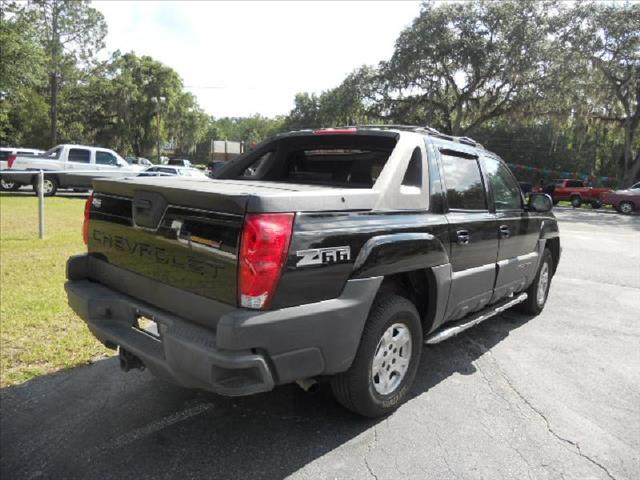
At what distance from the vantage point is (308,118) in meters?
73.2

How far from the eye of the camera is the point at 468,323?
13.7ft

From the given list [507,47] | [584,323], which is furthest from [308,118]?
[584,323]

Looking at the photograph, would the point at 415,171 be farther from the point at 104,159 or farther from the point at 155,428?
the point at 104,159

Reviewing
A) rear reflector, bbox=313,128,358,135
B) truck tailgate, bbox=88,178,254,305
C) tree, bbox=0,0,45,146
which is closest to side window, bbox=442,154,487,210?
Answer: rear reflector, bbox=313,128,358,135

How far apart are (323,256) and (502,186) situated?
2.97 m

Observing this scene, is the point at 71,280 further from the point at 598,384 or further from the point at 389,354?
the point at 598,384

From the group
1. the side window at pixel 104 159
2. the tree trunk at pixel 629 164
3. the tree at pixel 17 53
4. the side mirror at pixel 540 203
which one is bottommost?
the side mirror at pixel 540 203

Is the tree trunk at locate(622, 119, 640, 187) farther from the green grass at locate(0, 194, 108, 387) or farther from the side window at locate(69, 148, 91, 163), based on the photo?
the green grass at locate(0, 194, 108, 387)

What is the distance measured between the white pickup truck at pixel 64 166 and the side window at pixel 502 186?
15894 millimetres

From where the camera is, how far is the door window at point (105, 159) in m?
20.1

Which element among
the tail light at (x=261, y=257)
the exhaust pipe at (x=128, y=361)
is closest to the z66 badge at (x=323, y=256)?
the tail light at (x=261, y=257)

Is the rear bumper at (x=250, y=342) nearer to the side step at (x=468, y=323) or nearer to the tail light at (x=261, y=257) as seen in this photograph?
the tail light at (x=261, y=257)

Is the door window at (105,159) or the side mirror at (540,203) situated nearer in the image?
the side mirror at (540,203)

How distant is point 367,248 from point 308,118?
72.4 meters
